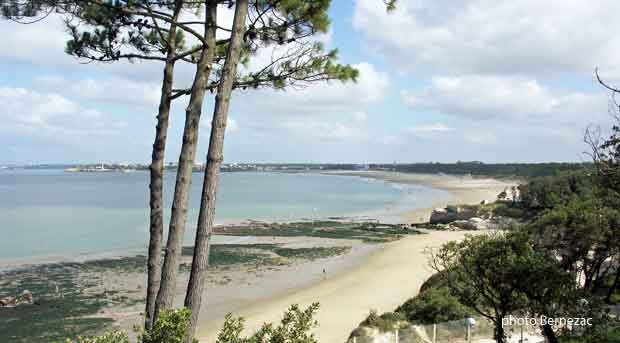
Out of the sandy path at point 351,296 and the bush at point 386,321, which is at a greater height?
the bush at point 386,321

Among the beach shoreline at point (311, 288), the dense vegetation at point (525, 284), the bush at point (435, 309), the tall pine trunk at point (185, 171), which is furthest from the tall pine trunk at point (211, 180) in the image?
the beach shoreline at point (311, 288)

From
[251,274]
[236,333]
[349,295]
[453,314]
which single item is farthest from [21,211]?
[236,333]

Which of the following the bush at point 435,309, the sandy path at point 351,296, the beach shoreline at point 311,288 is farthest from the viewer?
the beach shoreline at point 311,288

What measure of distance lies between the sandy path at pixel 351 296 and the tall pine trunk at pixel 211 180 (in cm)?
1213

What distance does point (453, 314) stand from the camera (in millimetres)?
12953

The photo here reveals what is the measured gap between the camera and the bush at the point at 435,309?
12977mm

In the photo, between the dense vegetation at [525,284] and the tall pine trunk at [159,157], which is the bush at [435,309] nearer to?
the dense vegetation at [525,284]

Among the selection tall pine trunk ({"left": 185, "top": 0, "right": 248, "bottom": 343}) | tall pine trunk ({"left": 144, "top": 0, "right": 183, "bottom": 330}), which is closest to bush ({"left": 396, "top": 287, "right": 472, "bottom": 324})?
tall pine trunk ({"left": 144, "top": 0, "right": 183, "bottom": 330})

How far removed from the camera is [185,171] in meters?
5.22

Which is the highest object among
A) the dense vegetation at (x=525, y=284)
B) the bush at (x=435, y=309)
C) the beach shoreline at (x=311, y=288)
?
the dense vegetation at (x=525, y=284)

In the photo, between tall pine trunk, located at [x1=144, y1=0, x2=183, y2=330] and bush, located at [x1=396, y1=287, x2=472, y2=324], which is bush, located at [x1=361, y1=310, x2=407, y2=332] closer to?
bush, located at [x1=396, y1=287, x2=472, y2=324]

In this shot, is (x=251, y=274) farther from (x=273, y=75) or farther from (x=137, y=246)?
(x=273, y=75)

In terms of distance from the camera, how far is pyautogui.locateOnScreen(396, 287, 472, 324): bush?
13.0 metres

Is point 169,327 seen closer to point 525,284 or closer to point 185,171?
point 185,171
